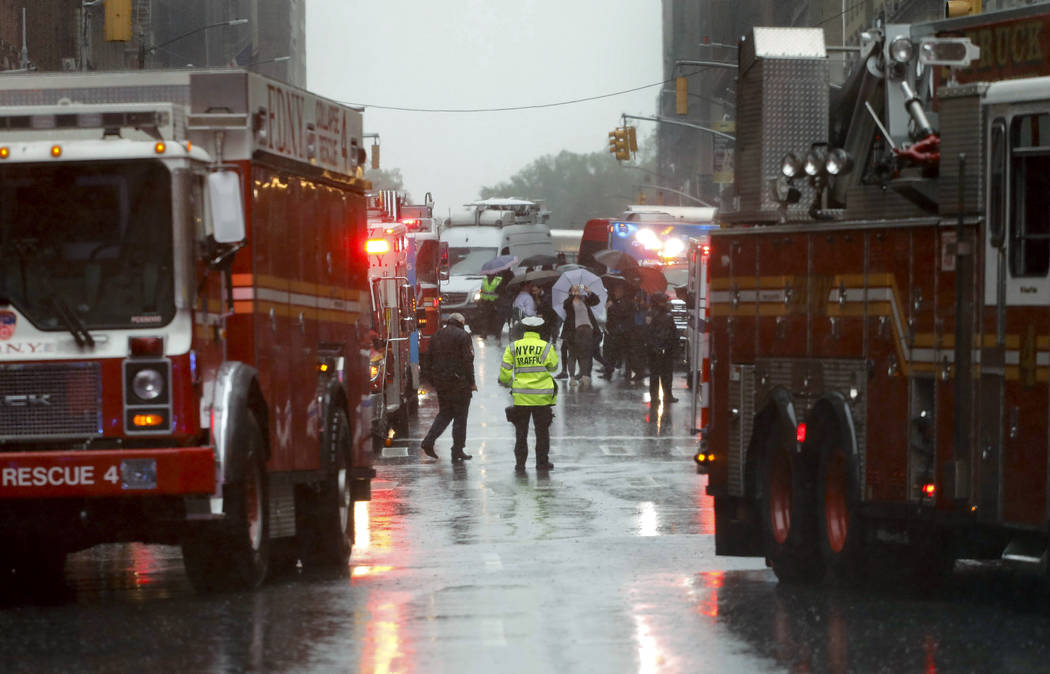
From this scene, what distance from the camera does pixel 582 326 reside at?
124ft

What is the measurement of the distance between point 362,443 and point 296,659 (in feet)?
20.0

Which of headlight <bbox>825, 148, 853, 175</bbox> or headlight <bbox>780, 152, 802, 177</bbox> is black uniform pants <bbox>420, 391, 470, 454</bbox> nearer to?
headlight <bbox>780, 152, 802, 177</bbox>

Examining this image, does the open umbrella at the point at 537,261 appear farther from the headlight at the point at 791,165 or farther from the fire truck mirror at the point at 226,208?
the fire truck mirror at the point at 226,208

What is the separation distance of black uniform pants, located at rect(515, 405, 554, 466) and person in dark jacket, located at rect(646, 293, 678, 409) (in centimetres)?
836

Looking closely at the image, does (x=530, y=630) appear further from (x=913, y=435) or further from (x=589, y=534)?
(x=589, y=534)

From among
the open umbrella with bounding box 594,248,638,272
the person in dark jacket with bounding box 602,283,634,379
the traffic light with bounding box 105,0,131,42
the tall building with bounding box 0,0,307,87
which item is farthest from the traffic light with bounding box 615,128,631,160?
the traffic light with bounding box 105,0,131,42

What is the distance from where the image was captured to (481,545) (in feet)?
52.7

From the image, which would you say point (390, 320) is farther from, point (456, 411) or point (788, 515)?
point (788, 515)

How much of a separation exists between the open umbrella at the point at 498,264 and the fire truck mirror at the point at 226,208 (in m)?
50.5

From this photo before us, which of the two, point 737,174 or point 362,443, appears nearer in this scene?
point 737,174

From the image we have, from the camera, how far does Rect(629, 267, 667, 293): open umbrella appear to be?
53438 mm

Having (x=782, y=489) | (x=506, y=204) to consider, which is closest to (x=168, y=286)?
(x=782, y=489)

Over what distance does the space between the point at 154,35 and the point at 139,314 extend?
8011cm

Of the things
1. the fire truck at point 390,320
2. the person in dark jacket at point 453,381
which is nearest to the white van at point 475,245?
the fire truck at point 390,320
